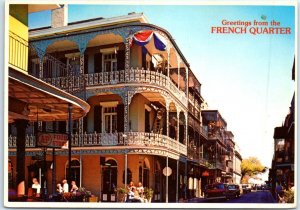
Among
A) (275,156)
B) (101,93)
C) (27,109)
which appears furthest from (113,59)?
(275,156)

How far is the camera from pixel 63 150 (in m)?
14.1

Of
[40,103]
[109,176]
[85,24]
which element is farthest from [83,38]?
[109,176]

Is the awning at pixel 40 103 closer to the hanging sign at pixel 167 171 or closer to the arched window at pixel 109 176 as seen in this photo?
the arched window at pixel 109 176

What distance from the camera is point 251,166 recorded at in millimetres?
14156

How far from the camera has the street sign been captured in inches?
558

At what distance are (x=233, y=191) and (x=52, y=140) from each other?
331 centimetres

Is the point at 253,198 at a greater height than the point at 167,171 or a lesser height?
lesser

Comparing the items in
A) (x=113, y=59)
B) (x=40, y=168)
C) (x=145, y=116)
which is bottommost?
(x=40, y=168)

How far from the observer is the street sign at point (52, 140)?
1417 centimetres

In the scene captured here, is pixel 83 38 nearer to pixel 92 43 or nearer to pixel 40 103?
pixel 92 43

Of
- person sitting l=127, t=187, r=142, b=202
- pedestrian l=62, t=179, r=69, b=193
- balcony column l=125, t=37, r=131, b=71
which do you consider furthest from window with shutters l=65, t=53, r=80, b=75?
person sitting l=127, t=187, r=142, b=202

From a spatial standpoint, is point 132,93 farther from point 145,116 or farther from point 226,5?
point 226,5

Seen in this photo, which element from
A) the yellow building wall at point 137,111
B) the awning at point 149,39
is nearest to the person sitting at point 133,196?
the yellow building wall at point 137,111

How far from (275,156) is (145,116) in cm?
240
